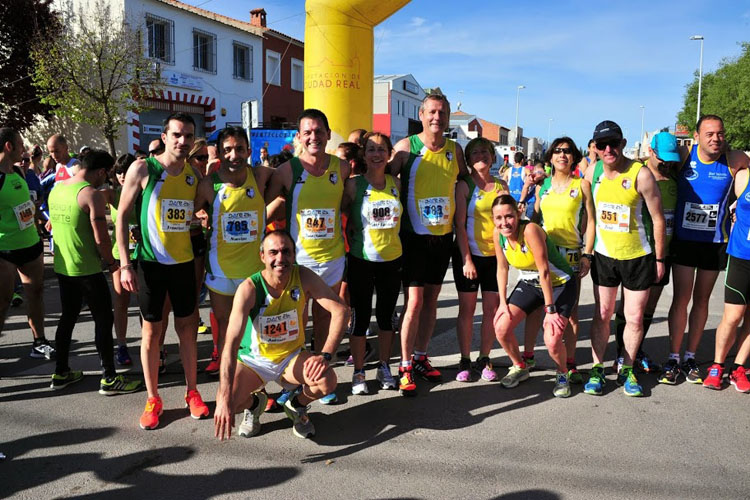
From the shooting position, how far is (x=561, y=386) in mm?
4336

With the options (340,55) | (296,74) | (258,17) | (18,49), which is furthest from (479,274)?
(258,17)

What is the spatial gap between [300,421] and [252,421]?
0.31m

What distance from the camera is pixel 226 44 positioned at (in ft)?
76.7

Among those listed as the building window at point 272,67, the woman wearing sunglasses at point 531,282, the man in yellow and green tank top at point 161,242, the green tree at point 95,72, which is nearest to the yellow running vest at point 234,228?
the man in yellow and green tank top at point 161,242

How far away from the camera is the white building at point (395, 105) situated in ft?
143

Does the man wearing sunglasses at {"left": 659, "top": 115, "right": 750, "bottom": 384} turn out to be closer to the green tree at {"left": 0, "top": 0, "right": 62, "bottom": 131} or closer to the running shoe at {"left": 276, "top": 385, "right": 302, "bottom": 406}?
the running shoe at {"left": 276, "top": 385, "right": 302, "bottom": 406}

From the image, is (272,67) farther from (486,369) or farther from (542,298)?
(542,298)

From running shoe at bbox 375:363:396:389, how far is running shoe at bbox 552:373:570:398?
1.26 meters

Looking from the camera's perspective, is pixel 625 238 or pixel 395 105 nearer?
pixel 625 238

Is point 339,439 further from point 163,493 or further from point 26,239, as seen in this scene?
point 26,239

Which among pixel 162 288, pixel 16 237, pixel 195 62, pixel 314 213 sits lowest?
pixel 162 288

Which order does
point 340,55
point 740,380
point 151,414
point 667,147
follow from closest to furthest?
point 151,414, point 740,380, point 667,147, point 340,55

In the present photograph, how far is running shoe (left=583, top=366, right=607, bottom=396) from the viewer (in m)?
4.35

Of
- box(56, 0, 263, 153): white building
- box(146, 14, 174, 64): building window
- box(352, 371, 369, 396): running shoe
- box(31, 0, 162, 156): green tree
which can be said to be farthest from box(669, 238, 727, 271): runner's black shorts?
box(146, 14, 174, 64): building window
